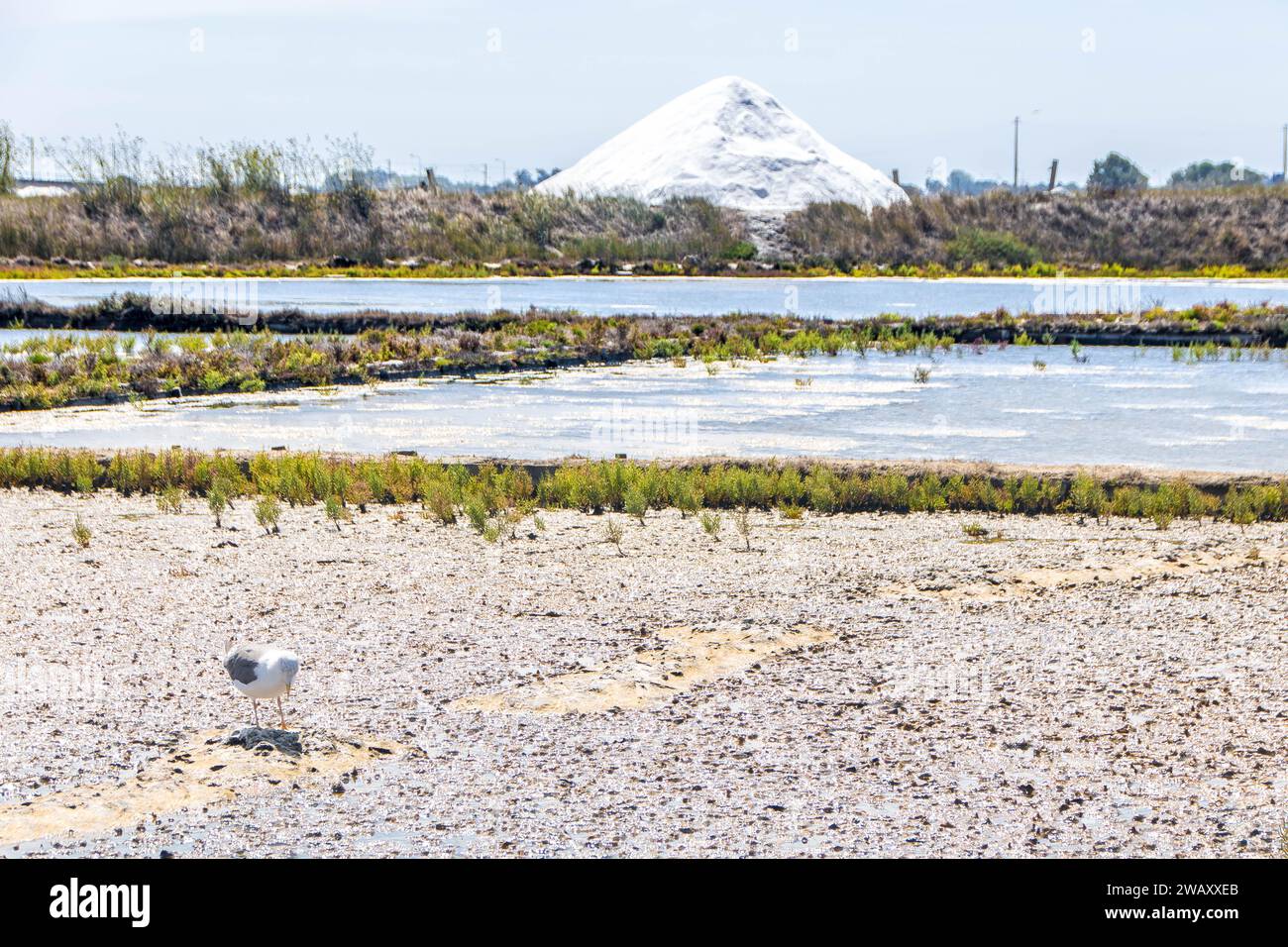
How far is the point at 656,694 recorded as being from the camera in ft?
23.4

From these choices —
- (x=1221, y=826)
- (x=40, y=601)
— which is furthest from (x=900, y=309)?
(x=1221, y=826)

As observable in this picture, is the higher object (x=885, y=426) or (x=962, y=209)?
(x=962, y=209)

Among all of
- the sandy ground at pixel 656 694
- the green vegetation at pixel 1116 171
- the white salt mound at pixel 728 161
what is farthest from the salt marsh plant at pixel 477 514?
the green vegetation at pixel 1116 171

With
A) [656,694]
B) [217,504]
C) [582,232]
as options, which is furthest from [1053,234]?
[656,694]

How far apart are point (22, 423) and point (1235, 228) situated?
171 ft

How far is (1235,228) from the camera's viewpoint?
60094 millimetres

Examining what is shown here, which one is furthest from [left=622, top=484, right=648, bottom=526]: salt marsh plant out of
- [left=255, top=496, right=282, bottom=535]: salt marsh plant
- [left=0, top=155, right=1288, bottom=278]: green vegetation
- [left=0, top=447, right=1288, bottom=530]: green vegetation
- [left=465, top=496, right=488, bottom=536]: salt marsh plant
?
[left=0, top=155, right=1288, bottom=278]: green vegetation

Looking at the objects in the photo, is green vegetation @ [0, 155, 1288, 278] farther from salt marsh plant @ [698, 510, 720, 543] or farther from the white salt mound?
salt marsh plant @ [698, 510, 720, 543]

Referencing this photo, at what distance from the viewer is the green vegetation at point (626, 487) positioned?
12359mm

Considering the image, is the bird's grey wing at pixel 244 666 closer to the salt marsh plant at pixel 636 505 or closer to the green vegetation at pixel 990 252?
the salt marsh plant at pixel 636 505

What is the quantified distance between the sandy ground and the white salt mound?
57.5 m

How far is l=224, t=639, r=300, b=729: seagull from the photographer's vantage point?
240 inches

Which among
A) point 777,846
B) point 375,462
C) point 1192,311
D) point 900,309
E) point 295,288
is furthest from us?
point 295,288
